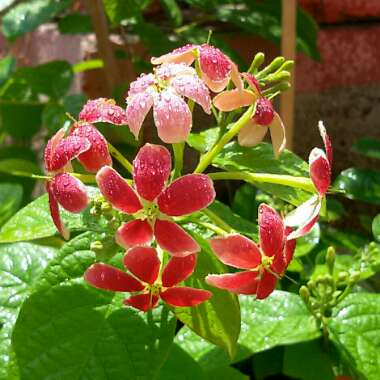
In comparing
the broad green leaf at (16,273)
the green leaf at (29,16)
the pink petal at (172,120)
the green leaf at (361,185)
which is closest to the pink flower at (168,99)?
the pink petal at (172,120)

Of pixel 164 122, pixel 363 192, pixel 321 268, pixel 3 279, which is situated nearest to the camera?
pixel 164 122

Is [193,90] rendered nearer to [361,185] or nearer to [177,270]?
[177,270]

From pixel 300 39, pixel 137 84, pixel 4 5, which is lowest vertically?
pixel 300 39

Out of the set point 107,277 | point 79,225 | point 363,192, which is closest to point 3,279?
point 79,225

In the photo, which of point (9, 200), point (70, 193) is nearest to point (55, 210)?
point (70, 193)

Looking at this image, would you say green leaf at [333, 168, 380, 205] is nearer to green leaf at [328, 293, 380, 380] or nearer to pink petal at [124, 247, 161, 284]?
green leaf at [328, 293, 380, 380]

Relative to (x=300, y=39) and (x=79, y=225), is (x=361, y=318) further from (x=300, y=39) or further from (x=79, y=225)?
(x=300, y=39)
